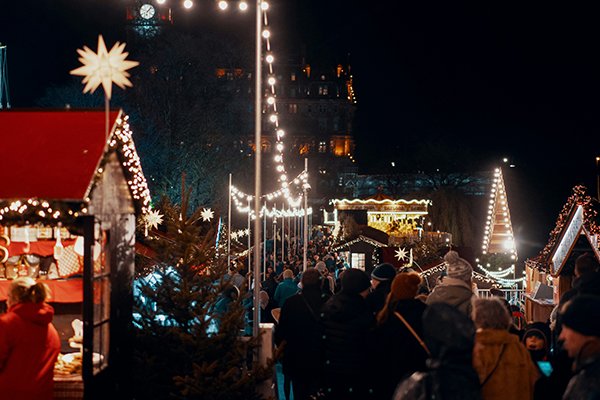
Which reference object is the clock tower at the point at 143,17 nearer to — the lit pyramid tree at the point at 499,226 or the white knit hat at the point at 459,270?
the lit pyramid tree at the point at 499,226

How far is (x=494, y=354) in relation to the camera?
313 centimetres

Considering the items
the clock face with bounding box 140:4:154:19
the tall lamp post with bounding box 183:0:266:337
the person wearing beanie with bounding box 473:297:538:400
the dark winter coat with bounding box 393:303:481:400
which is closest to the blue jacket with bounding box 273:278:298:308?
the tall lamp post with bounding box 183:0:266:337

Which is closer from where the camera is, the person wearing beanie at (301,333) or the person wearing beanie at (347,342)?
the person wearing beanie at (347,342)

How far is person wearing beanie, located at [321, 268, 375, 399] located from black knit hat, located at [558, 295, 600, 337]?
1865 mm

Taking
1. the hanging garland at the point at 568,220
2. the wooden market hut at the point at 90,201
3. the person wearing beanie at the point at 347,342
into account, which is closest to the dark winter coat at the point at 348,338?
the person wearing beanie at the point at 347,342

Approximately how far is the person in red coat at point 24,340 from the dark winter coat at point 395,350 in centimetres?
254

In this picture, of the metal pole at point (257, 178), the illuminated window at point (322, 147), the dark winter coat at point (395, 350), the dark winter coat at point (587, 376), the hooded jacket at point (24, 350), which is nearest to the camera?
the dark winter coat at point (587, 376)

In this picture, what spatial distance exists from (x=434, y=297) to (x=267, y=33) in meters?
3.84

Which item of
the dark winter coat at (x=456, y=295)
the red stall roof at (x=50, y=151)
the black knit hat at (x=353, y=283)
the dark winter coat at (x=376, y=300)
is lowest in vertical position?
the dark winter coat at (x=376, y=300)

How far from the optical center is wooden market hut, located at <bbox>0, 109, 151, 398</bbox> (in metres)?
4.61

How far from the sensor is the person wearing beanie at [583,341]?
2473 mm

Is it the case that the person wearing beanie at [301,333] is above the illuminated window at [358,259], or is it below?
above

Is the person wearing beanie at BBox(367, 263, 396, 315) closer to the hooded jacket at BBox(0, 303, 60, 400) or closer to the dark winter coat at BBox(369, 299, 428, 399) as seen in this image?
the dark winter coat at BBox(369, 299, 428, 399)

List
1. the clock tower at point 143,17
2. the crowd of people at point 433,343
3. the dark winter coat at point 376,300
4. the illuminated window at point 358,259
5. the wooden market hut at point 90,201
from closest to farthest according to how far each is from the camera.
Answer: the crowd of people at point 433,343, the wooden market hut at point 90,201, the dark winter coat at point 376,300, the illuminated window at point 358,259, the clock tower at point 143,17
